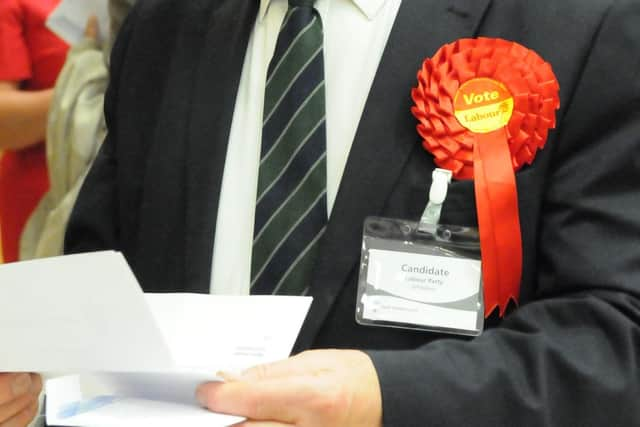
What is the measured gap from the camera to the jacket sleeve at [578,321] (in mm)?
999

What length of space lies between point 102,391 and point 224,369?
124 millimetres

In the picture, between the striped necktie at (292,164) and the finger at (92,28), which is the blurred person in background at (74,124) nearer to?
the finger at (92,28)

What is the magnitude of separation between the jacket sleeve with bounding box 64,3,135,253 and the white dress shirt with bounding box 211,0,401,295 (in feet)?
0.84

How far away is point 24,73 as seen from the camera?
226cm

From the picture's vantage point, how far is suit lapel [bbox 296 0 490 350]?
1135mm

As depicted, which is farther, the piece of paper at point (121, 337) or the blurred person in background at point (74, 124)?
the blurred person in background at point (74, 124)

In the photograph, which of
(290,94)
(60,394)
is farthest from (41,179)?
(60,394)

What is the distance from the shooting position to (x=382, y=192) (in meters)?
1.14

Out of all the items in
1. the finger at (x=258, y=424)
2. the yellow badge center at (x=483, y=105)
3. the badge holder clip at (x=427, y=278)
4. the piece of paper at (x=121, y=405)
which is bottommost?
the finger at (x=258, y=424)

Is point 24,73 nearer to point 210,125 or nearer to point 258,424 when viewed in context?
point 210,125

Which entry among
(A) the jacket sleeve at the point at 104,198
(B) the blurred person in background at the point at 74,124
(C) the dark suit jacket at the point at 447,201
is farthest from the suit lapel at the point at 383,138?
(B) the blurred person in background at the point at 74,124

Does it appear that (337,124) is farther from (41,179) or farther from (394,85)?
(41,179)

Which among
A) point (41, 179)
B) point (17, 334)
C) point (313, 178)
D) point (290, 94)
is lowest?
point (41, 179)

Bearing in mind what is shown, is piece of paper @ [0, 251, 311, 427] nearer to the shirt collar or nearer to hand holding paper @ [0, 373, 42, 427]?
hand holding paper @ [0, 373, 42, 427]
